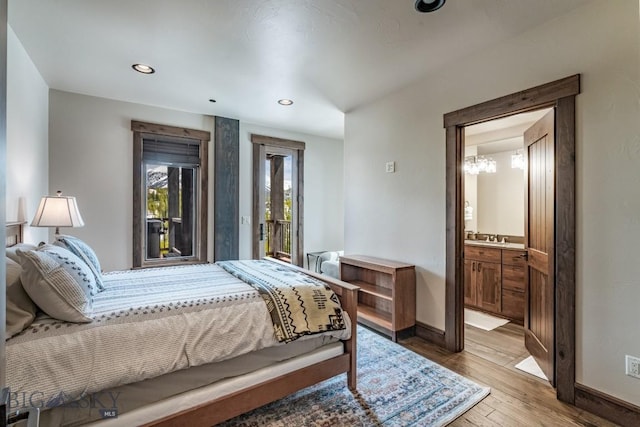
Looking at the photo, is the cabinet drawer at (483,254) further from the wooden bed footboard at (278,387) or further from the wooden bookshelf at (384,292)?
the wooden bed footboard at (278,387)

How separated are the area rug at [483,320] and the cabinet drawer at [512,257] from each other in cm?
69

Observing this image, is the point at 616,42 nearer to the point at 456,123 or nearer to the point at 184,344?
the point at 456,123

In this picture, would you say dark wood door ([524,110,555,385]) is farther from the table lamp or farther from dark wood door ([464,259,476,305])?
the table lamp

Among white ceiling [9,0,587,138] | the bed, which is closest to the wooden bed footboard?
the bed

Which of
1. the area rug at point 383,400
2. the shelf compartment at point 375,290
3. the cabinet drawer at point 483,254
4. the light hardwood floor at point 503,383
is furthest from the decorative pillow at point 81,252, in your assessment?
the cabinet drawer at point 483,254

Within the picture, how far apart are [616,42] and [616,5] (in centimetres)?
22

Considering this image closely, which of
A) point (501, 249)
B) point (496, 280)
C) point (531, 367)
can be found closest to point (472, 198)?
point (501, 249)

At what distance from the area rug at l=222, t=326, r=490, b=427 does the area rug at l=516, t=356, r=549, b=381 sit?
56cm

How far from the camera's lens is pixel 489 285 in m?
3.81

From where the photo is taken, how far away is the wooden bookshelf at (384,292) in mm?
2984

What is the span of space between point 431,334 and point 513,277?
141cm

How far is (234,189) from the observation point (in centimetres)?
446

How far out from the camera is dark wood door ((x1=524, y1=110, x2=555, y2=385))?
2234 mm

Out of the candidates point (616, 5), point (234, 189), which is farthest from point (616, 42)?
point (234, 189)
